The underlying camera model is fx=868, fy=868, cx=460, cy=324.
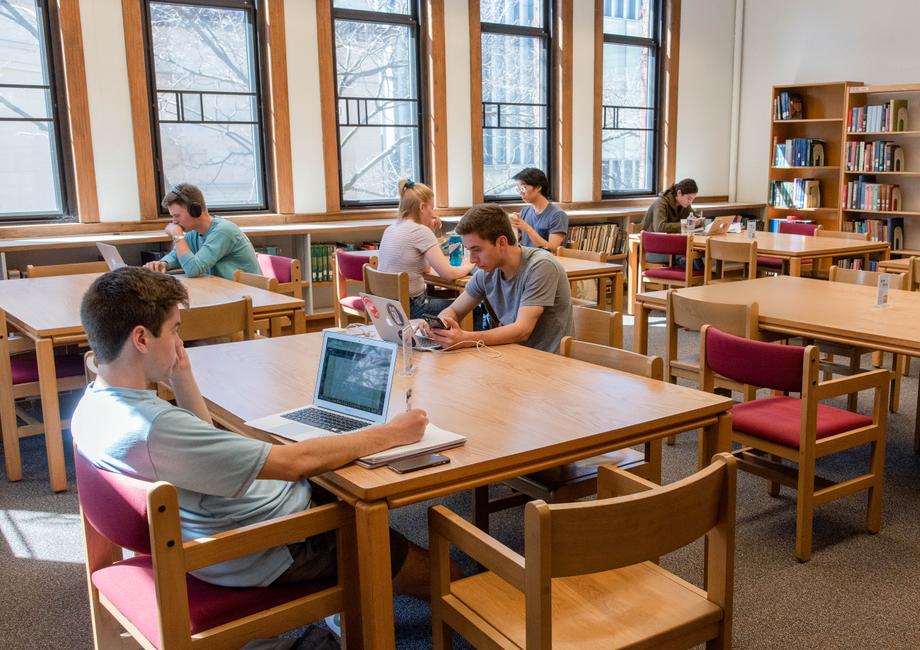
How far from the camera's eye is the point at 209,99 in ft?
21.7

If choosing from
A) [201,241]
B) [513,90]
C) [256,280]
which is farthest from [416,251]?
[513,90]

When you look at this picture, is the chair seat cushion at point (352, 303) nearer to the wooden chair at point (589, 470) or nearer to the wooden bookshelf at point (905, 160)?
the wooden chair at point (589, 470)

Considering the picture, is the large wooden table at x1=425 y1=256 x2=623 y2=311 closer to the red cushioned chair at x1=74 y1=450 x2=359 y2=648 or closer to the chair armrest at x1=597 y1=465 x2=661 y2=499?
the chair armrest at x1=597 y1=465 x2=661 y2=499

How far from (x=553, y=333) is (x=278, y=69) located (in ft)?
14.3

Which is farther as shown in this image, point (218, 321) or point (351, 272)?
point (351, 272)

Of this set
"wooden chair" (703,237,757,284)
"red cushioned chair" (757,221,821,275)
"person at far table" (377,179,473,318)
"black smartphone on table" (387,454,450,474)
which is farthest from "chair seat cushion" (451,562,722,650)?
"red cushioned chair" (757,221,821,275)

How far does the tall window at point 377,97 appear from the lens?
7.12 m

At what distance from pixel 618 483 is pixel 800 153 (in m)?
7.55

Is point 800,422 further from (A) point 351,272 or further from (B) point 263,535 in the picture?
(A) point 351,272

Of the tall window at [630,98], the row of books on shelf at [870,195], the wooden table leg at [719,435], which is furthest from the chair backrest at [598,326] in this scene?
the row of books on shelf at [870,195]

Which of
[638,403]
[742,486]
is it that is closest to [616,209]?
[742,486]

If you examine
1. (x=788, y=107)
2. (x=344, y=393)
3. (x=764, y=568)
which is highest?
(x=788, y=107)

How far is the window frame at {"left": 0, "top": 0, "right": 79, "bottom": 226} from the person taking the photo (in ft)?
19.4

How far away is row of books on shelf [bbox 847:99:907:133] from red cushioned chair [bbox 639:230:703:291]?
2.40 meters
